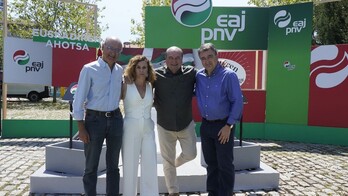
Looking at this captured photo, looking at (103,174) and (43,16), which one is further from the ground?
(43,16)

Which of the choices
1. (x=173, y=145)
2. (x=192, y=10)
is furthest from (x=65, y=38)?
(x=173, y=145)

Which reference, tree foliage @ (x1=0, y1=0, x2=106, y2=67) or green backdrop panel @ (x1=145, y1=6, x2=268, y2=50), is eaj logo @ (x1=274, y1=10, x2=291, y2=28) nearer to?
green backdrop panel @ (x1=145, y1=6, x2=268, y2=50)

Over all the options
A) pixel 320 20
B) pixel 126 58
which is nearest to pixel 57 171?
pixel 126 58

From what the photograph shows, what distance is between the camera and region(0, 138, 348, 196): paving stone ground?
4898 millimetres

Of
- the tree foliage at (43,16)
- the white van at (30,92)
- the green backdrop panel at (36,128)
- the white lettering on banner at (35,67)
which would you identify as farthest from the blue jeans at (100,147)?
the white van at (30,92)

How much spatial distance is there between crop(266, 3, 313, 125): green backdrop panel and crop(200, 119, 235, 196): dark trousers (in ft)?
17.3

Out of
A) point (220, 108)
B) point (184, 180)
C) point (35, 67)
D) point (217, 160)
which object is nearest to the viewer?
point (220, 108)

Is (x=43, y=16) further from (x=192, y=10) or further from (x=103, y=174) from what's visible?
(x=103, y=174)

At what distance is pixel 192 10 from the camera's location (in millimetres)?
8859

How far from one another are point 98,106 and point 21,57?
556 cm

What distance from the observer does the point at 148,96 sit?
3924mm

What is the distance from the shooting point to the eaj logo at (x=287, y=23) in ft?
28.1

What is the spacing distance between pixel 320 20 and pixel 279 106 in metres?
16.9

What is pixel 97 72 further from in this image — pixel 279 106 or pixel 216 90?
pixel 279 106
